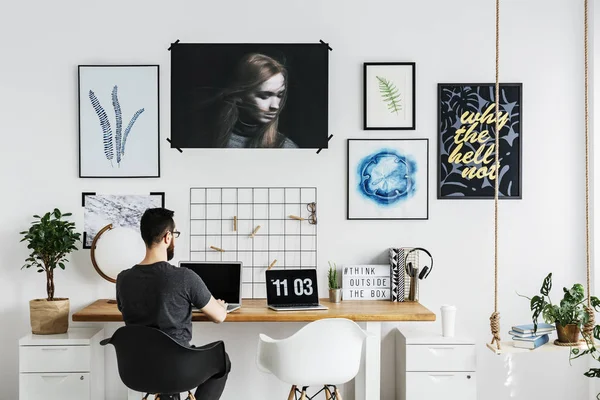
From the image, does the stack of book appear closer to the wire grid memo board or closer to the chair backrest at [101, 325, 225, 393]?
the wire grid memo board

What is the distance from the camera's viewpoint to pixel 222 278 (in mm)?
3562

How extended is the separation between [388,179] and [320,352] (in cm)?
132

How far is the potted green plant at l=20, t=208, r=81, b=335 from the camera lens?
3553mm

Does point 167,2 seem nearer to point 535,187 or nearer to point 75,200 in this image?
point 75,200

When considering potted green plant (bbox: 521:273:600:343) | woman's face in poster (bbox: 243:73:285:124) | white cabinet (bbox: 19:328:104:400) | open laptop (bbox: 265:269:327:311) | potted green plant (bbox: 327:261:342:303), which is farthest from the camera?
woman's face in poster (bbox: 243:73:285:124)

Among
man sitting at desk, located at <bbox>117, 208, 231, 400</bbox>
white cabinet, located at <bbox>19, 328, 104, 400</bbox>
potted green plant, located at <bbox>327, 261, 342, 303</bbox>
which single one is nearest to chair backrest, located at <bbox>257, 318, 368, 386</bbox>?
man sitting at desk, located at <bbox>117, 208, 231, 400</bbox>

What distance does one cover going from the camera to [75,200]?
3834 millimetres

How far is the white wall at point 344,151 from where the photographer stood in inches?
151

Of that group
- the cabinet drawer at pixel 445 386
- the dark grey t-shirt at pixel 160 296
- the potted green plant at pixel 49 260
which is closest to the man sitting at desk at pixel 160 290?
the dark grey t-shirt at pixel 160 296

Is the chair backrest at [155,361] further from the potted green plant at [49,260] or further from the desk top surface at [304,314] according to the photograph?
the potted green plant at [49,260]

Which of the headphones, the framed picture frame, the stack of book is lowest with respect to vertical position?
the stack of book

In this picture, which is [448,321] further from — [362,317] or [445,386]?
[362,317]

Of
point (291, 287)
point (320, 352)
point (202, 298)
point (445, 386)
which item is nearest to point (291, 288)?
point (291, 287)

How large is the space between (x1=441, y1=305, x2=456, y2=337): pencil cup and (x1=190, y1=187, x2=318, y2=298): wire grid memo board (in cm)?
81
